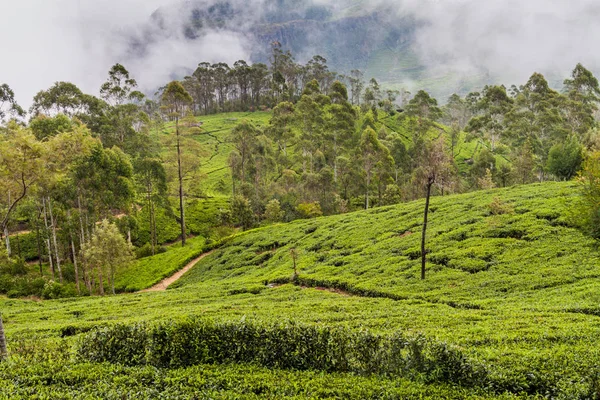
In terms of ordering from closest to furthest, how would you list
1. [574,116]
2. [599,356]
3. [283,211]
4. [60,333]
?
1. [599,356]
2. [60,333]
3. [283,211]
4. [574,116]

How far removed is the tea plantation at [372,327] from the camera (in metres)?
8.46

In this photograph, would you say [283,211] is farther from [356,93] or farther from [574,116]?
[356,93]

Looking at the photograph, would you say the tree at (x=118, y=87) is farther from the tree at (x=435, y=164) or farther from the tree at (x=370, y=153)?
the tree at (x=435, y=164)

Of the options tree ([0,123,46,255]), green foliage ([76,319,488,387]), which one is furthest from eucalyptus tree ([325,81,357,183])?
green foliage ([76,319,488,387])

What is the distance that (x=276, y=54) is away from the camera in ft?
447

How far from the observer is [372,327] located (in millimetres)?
13961

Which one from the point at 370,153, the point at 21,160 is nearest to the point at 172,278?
the point at 21,160

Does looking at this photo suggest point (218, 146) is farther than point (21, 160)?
Yes

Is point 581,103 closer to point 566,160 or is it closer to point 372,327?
point 566,160

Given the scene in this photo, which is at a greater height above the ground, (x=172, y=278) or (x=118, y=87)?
(x=118, y=87)

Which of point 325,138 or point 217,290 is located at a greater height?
point 325,138

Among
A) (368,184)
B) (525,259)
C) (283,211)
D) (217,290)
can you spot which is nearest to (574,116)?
(368,184)

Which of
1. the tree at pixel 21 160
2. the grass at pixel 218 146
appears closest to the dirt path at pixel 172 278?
the grass at pixel 218 146

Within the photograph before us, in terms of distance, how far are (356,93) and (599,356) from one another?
5477 inches
